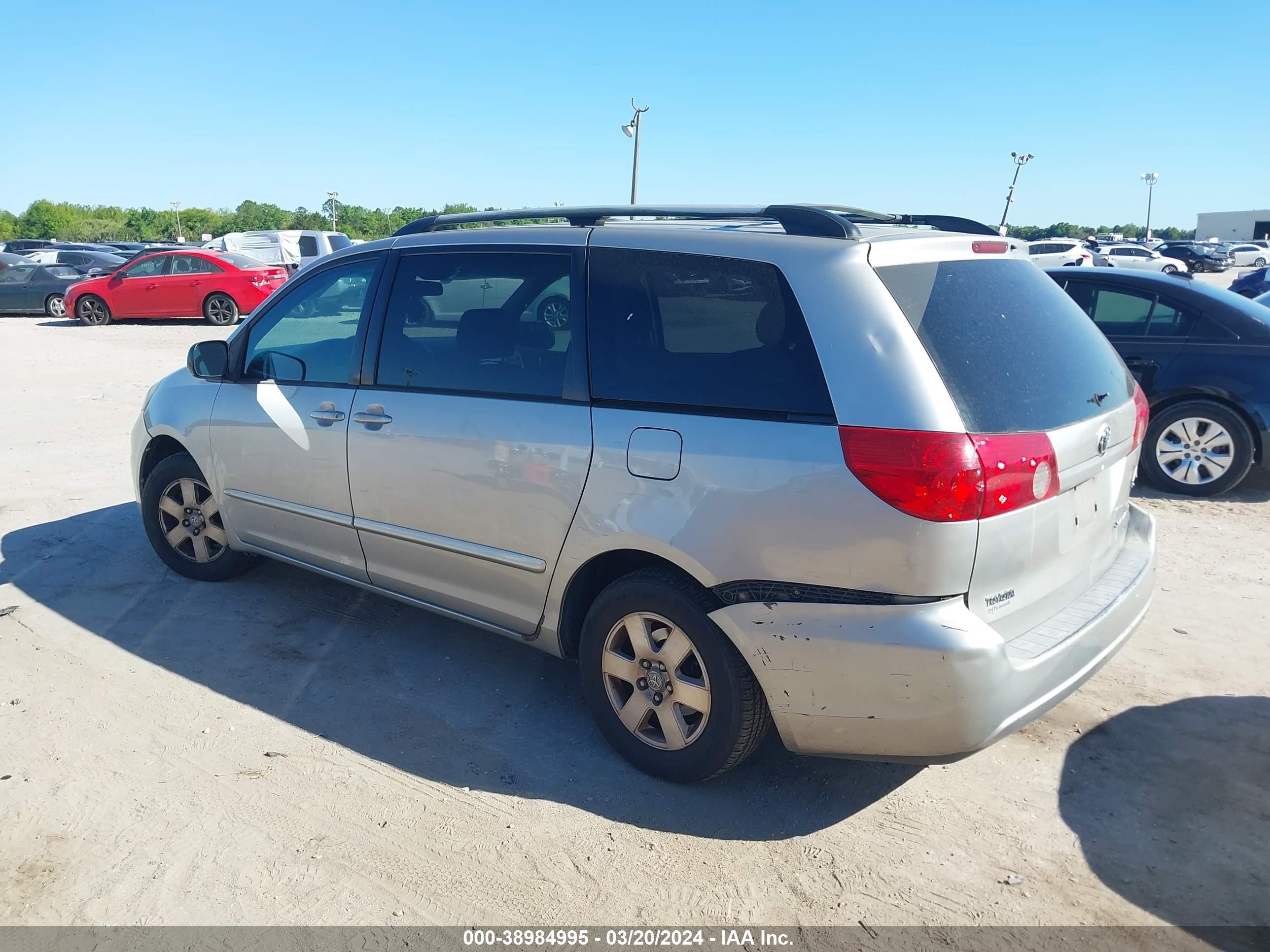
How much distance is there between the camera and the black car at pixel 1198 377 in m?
7.00

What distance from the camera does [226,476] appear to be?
483 cm

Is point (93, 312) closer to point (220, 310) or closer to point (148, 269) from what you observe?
point (148, 269)

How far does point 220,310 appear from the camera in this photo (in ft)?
66.4

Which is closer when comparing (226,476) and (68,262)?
(226,476)

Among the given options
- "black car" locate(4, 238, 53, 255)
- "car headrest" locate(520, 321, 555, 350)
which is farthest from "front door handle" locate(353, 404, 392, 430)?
"black car" locate(4, 238, 53, 255)

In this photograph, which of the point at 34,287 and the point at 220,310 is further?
the point at 34,287

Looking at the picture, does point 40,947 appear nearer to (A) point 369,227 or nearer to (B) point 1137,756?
(B) point 1137,756

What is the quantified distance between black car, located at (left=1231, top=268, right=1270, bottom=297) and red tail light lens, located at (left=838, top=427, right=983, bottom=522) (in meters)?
21.3

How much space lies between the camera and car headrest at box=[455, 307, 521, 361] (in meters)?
3.79

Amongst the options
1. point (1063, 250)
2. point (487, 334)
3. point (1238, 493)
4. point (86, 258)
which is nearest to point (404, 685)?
point (487, 334)

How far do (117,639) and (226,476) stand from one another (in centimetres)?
90

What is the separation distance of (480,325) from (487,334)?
0.07 metres

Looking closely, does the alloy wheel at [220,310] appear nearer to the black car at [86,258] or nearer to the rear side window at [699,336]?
the black car at [86,258]

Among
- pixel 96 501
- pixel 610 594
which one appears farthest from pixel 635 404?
pixel 96 501
